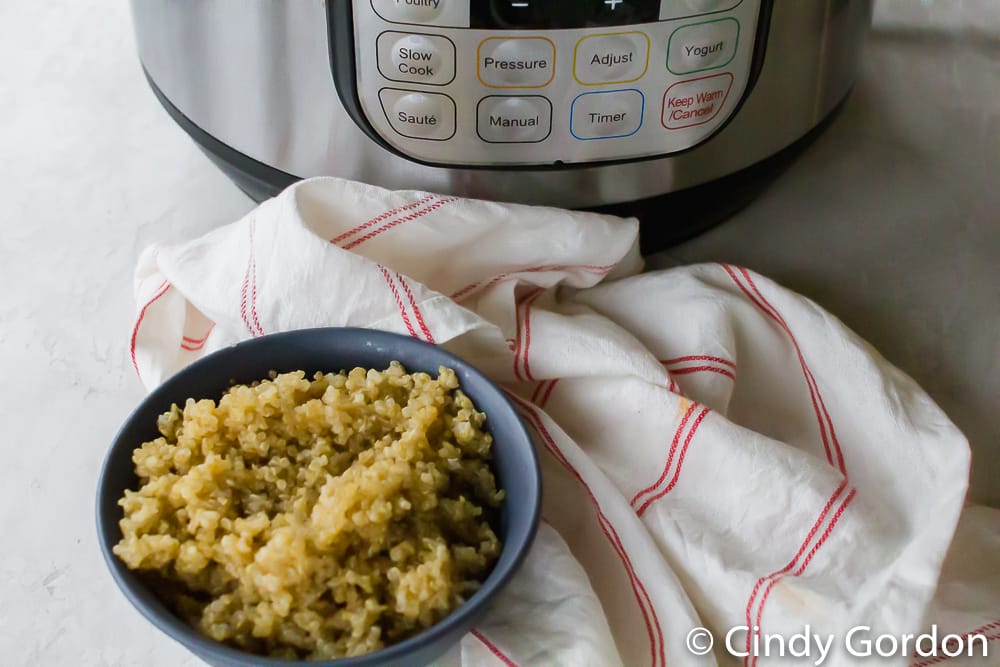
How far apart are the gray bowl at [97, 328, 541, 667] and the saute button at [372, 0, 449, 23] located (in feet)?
0.41

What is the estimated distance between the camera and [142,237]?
56 centimetres

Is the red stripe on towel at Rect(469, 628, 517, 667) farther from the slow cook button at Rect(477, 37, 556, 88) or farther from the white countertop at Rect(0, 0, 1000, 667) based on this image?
the slow cook button at Rect(477, 37, 556, 88)

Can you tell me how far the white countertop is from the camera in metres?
0.42

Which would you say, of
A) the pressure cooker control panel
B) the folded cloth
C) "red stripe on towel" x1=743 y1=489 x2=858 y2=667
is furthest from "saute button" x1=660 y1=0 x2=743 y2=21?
"red stripe on towel" x1=743 y1=489 x2=858 y2=667

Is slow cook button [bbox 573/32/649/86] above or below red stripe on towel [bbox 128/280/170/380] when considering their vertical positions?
above

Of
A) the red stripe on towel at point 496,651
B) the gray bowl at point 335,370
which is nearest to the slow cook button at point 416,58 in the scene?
the gray bowl at point 335,370

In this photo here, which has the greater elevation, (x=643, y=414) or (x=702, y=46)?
→ (x=702, y=46)

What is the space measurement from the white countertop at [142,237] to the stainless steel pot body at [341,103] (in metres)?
0.09

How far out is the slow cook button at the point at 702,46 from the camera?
41 centimetres

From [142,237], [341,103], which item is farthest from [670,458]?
[142,237]

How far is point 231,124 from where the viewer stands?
1.57 feet

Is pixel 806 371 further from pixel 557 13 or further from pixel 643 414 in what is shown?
pixel 557 13

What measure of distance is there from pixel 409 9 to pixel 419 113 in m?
0.05

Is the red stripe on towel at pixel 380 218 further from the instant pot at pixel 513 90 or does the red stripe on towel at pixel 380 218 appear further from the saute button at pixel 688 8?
the saute button at pixel 688 8
